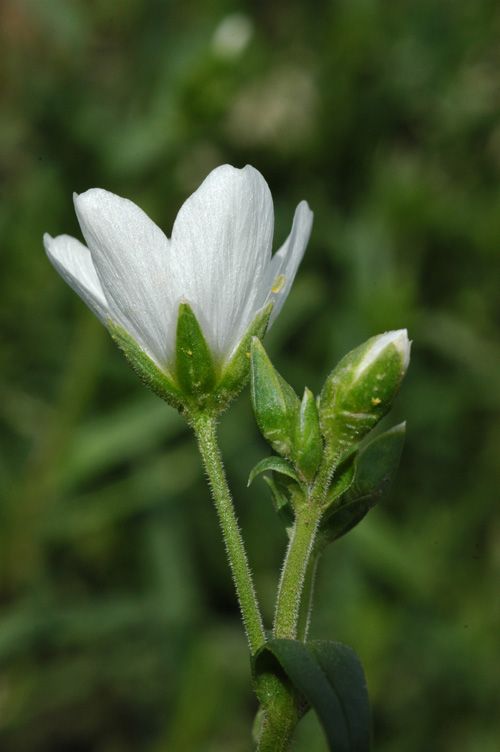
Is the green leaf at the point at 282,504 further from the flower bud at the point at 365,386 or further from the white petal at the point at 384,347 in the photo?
the white petal at the point at 384,347

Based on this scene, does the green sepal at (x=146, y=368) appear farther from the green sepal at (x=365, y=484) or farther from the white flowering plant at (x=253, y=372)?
the green sepal at (x=365, y=484)

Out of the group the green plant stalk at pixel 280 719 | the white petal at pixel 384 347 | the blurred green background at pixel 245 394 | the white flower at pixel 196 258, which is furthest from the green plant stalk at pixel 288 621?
the blurred green background at pixel 245 394

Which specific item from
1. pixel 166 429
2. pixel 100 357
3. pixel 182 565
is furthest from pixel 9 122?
pixel 182 565

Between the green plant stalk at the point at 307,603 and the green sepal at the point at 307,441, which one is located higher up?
the green sepal at the point at 307,441

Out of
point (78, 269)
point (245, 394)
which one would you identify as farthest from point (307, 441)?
point (245, 394)

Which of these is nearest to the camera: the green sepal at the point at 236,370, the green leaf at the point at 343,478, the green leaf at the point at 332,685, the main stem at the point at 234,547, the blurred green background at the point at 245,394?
the green leaf at the point at 332,685

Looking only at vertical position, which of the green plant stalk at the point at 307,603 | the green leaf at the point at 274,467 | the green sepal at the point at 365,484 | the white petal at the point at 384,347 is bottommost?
the green plant stalk at the point at 307,603

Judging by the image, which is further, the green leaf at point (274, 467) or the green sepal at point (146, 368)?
the green sepal at point (146, 368)

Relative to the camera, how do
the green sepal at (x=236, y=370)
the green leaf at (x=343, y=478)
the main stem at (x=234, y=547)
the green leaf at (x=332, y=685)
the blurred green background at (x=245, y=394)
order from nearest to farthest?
1. the green leaf at (x=332, y=685)
2. the main stem at (x=234, y=547)
3. the green leaf at (x=343, y=478)
4. the green sepal at (x=236, y=370)
5. the blurred green background at (x=245, y=394)

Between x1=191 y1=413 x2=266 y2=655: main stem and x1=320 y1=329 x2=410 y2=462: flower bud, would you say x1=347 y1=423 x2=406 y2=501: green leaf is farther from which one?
x1=191 y1=413 x2=266 y2=655: main stem
